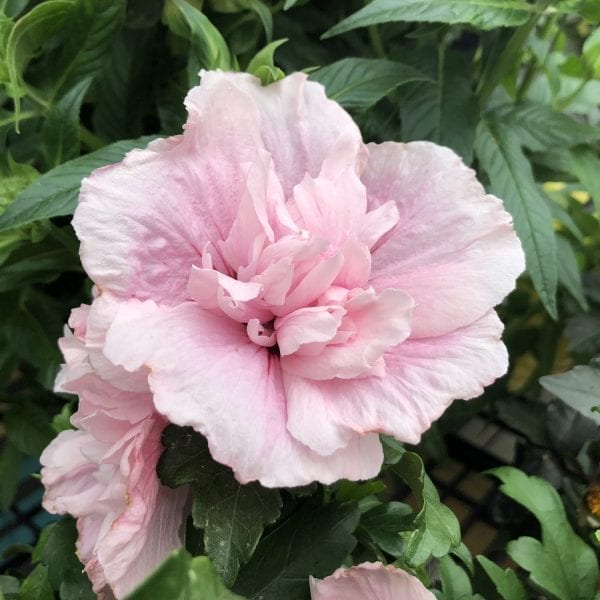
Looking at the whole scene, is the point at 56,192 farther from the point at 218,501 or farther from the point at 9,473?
the point at 9,473

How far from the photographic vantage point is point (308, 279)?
0.91 ft

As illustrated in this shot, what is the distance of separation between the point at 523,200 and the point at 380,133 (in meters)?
0.12

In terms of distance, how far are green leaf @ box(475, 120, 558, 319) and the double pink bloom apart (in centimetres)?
18

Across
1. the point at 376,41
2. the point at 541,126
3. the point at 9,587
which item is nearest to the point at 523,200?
the point at 541,126

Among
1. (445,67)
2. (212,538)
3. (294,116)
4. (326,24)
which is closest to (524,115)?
(445,67)

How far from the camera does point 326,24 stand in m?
0.60

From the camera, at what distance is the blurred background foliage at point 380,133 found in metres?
0.41

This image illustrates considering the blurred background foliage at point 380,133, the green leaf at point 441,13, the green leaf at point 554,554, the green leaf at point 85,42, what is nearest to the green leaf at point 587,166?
the blurred background foliage at point 380,133

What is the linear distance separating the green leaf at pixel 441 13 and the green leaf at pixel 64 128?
0.50 feet

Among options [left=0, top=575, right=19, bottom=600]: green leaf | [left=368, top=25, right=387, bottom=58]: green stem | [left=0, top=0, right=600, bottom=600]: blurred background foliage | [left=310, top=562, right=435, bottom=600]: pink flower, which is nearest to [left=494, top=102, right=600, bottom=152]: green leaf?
[left=0, top=0, right=600, bottom=600]: blurred background foliage

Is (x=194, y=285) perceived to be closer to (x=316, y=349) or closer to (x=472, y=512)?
(x=316, y=349)

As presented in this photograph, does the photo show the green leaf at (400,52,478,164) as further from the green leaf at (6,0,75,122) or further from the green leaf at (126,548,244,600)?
the green leaf at (126,548,244,600)

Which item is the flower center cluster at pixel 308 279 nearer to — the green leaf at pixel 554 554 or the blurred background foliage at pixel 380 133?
the blurred background foliage at pixel 380 133

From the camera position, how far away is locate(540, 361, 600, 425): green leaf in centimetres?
44
